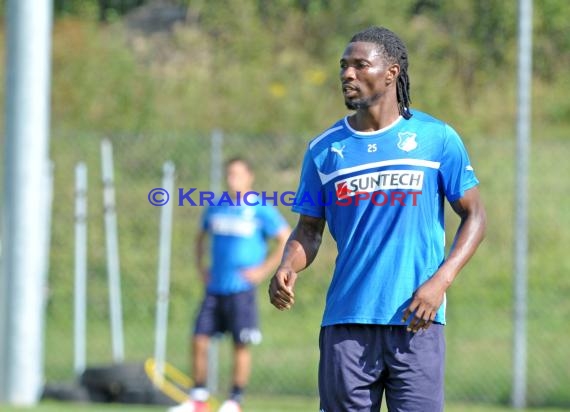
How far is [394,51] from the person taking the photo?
16.0 ft

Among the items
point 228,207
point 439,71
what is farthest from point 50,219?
Result: point 439,71

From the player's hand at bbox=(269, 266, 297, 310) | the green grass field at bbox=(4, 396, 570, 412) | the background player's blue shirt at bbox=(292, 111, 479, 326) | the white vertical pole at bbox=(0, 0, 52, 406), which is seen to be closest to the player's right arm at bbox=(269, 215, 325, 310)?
the player's hand at bbox=(269, 266, 297, 310)

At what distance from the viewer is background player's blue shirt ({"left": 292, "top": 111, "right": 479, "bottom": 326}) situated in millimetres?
4723

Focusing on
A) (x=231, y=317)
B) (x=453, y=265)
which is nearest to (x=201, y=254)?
(x=231, y=317)

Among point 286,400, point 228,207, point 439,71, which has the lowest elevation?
point 286,400

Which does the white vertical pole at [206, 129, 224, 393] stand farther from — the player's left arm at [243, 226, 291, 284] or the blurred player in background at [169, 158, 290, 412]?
the player's left arm at [243, 226, 291, 284]

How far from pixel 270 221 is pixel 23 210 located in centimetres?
211

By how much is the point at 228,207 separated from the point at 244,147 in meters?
1.96

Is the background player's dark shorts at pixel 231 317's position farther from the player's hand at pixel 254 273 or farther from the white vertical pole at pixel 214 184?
the white vertical pole at pixel 214 184

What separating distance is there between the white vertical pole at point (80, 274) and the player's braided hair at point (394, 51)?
7198 mm

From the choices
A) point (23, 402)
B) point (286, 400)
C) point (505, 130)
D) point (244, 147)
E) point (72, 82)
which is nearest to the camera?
point (23, 402)

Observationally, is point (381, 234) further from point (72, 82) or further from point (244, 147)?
point (72, 82)

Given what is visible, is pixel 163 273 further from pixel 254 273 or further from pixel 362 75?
pixel 362 75

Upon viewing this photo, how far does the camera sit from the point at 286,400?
37.3ft
